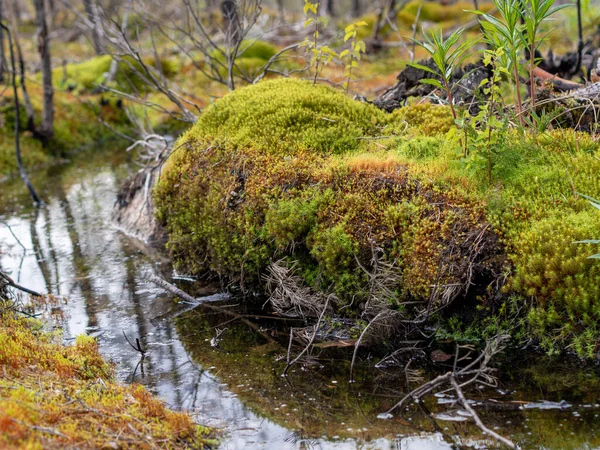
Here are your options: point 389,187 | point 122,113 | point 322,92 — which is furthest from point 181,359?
point 122,113

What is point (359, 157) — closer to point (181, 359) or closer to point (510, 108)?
point (510, 108)

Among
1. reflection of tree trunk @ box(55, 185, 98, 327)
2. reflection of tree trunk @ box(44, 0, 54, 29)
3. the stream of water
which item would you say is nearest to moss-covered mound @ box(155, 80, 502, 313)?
Result: the stream of water

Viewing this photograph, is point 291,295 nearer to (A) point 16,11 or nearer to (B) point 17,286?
(B) point 17,286

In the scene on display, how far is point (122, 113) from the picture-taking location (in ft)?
60.6

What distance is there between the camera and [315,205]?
6125 mm

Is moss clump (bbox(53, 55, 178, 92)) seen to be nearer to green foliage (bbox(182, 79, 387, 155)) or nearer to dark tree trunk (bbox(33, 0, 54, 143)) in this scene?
dark tree trunk (bbox(33, 0, 54, 143))

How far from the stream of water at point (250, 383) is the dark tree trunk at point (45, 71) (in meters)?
8.10

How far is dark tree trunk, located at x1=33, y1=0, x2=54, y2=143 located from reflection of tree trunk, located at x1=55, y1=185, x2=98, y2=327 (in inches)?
210

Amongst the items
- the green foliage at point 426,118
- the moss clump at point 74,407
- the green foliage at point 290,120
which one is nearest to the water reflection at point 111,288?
the moss clump at point 74,407

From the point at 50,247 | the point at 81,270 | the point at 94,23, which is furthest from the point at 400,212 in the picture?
the point at 94,23

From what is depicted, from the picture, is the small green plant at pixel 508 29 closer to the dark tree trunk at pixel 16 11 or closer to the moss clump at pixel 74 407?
the moss clump at pixel 74 407

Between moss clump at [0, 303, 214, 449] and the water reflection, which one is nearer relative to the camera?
moss clump at [0, 303, 214, 449]

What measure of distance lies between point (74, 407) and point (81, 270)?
420 cm

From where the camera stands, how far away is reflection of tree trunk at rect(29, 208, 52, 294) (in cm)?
775
